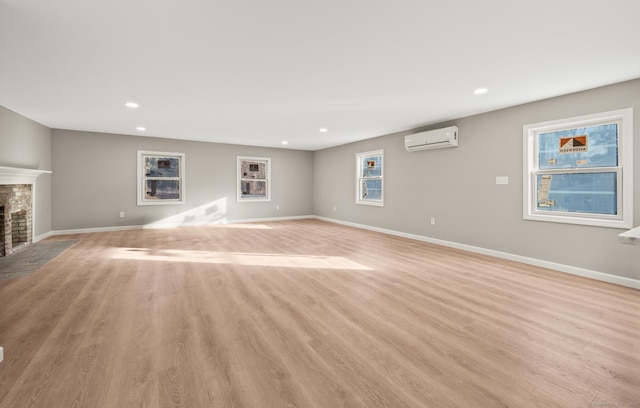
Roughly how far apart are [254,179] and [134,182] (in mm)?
3033

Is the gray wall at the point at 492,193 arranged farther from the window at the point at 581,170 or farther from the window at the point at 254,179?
the window at the point at 254,179

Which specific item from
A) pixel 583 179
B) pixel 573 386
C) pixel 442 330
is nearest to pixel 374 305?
pixel 442 330

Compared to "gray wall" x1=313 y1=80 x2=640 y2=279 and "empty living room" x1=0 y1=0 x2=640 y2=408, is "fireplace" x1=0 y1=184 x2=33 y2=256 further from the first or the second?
"gray wall" x1=313 y1=80 x2=640 y2=279

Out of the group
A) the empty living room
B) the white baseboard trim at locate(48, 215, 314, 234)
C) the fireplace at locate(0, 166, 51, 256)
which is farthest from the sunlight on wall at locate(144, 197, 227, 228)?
the fireplace at locate(0, 166, 51, 256)

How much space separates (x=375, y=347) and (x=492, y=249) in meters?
3.47

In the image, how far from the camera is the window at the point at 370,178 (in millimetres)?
6716

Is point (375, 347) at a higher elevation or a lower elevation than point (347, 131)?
lower

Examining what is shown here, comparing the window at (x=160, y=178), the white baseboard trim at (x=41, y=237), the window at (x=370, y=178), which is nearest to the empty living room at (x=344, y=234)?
the white baseboard trim at (x=41, y=237)

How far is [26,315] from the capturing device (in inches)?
88.2

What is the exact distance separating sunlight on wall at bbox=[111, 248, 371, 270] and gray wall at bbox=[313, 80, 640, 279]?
2.28 meters

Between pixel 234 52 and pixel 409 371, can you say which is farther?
pixel 234 52

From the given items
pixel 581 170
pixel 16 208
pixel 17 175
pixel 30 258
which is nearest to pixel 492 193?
pixel 581 170

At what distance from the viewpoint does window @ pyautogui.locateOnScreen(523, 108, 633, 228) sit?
123 inches

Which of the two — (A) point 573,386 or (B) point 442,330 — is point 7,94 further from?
(A) point 573,386
